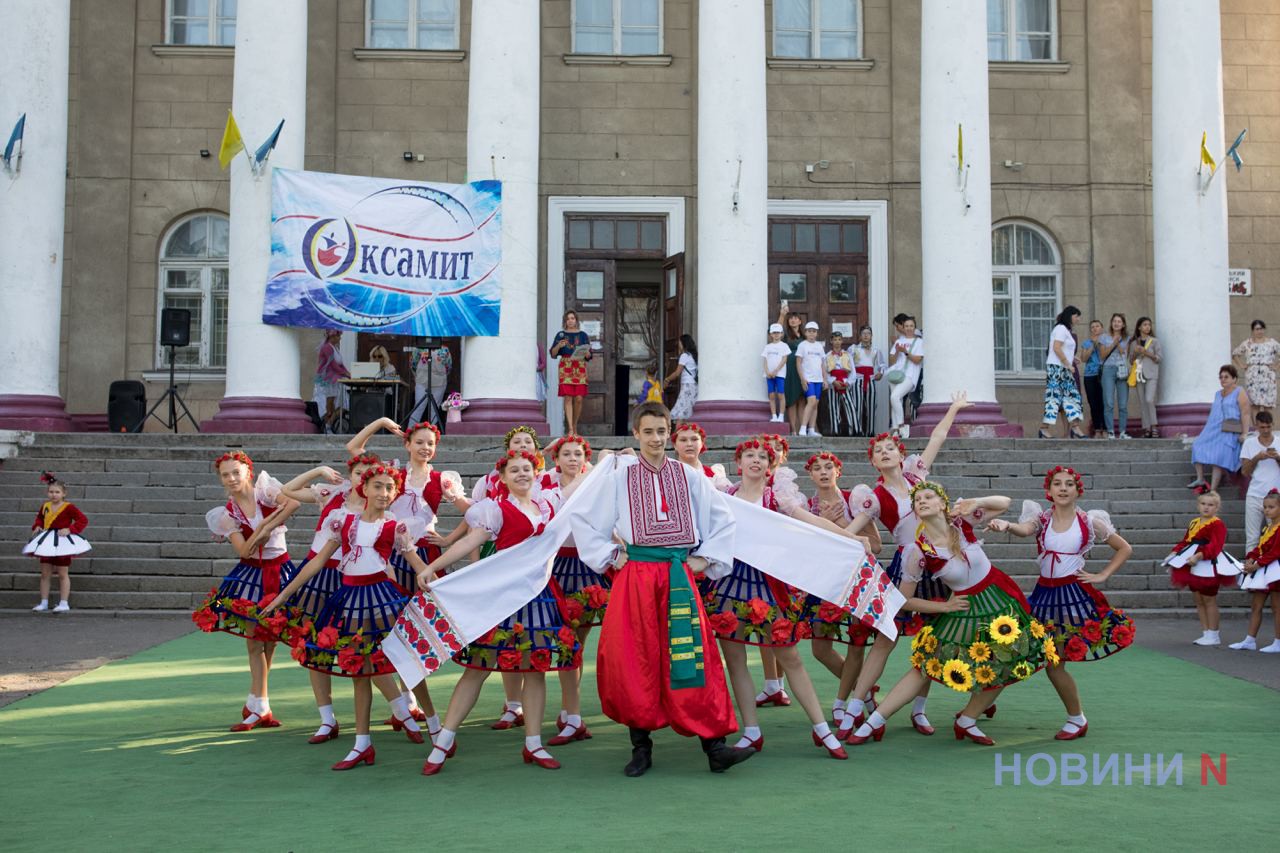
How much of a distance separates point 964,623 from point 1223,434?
34.7 feet

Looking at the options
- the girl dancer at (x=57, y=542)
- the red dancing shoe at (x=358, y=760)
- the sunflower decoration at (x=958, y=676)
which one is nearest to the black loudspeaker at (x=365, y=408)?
the girl dancer at (x=57, y=542)

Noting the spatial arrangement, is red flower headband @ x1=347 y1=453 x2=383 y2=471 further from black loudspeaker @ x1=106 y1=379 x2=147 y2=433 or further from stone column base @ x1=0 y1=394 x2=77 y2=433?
black loudspeaker @ x1=106 y1=379 x2=147 y2=433

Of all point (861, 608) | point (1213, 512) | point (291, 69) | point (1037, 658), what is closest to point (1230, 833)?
point (1037, 658)

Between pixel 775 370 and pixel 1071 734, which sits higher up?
pixel 775 370

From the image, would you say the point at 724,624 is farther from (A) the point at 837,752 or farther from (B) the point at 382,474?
(B) the point at 382,474

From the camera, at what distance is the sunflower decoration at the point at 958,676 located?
7.69 metres

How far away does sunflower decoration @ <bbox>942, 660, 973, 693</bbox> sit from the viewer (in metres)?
7.69

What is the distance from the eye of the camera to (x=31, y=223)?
1833 centimetres

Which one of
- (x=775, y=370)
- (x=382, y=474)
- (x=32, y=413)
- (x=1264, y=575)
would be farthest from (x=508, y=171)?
(x=382, y=474)

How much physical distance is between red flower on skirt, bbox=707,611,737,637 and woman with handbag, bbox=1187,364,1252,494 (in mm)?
10914

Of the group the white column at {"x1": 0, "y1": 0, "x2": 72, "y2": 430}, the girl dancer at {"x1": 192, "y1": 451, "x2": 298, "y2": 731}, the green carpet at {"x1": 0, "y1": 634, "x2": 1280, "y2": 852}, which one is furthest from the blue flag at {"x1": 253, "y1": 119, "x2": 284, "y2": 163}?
the girl dancer at {"x1": 192, "y1": 451, "x2": 298, "y2": 731}

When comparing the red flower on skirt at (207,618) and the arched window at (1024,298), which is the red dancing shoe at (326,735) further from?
the arched window at (1024,298)

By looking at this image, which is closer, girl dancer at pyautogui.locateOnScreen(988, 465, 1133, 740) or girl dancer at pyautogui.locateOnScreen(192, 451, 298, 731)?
girl dancer at pyautogui.locateOnScreen(988, 465, 1133, 740)

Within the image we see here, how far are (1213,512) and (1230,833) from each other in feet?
24.2
